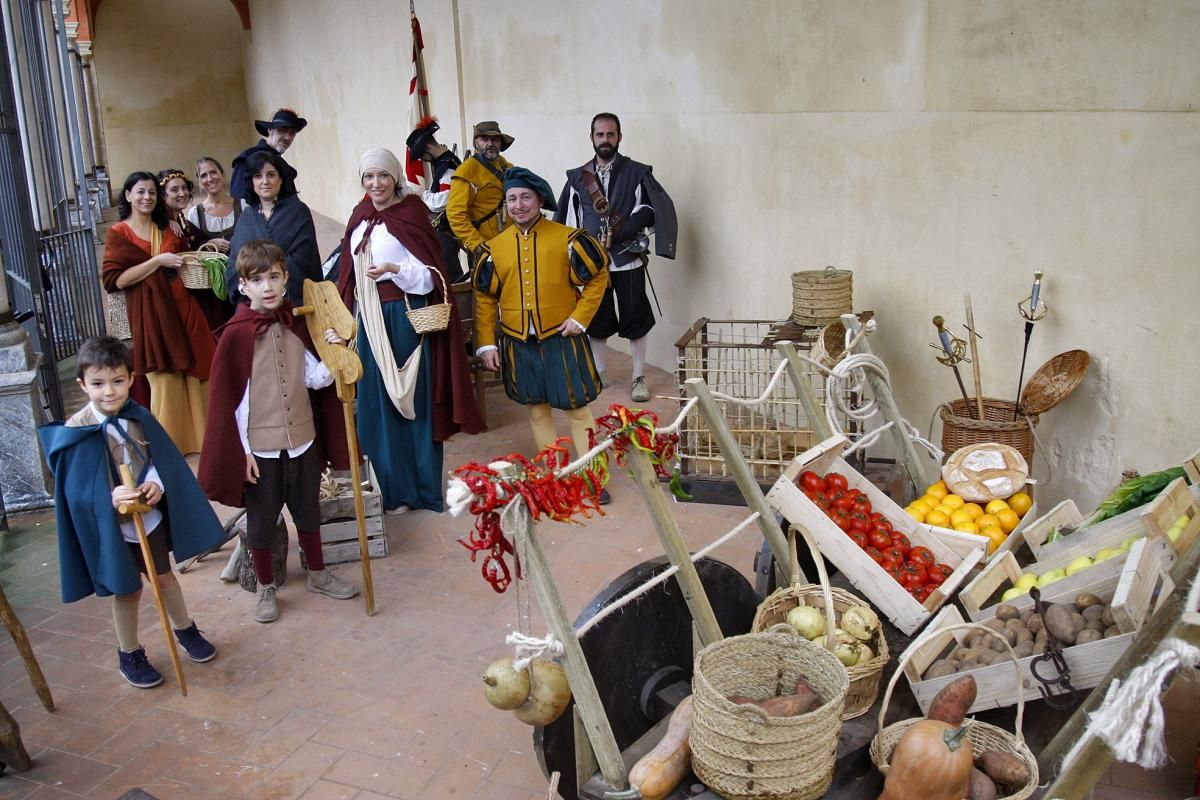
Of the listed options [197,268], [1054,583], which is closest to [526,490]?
[1054,583]

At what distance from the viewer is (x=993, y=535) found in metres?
4.25

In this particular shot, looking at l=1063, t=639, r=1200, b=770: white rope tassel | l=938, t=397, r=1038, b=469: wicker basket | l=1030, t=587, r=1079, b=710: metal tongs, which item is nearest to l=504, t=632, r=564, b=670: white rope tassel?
l=1063, t=639, r=1200, b=770: white rope tassel

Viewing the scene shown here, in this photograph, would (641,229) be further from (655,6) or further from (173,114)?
(173,114)

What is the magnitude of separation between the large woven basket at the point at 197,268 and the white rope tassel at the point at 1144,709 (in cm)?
564

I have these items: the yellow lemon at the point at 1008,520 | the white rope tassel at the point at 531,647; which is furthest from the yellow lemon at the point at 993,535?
the white rope tassel at the point at 531,647

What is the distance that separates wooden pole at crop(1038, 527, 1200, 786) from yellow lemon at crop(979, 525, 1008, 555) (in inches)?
42.9

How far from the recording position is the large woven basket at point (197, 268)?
21.2 ft

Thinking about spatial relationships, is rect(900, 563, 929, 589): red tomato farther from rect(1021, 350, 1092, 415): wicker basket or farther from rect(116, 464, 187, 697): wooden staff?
rect(116, 464, 187, 697): wooden staff

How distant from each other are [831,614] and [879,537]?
2.85ft

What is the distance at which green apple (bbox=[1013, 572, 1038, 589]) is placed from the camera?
12.3 feet

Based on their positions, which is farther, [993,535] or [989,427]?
[989,427]

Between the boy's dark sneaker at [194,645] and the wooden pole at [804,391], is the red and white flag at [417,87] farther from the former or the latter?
the wooden pole at [804,391]

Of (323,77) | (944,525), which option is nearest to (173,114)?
(323,77)

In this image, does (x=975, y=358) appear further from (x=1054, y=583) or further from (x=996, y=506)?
(x=1054, y=583)
